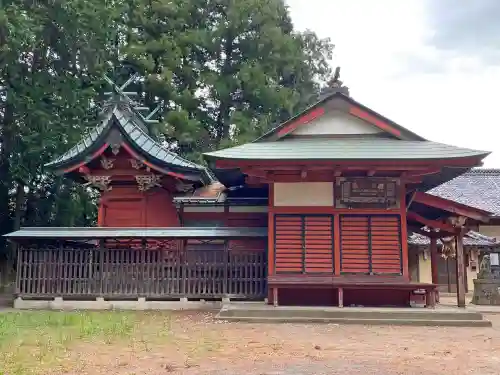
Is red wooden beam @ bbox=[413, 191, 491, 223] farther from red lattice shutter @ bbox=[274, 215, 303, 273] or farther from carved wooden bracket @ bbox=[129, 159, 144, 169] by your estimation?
carved wooden bracket @ bbox=[129, 159, 144, 169]

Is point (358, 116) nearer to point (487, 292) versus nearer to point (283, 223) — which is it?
point (283, 223)

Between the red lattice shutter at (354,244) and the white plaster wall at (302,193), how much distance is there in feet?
2.49

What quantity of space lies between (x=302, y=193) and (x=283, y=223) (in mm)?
928

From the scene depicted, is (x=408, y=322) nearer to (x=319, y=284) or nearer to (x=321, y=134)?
(x=319, y=284)

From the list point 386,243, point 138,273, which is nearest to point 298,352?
point 386,243

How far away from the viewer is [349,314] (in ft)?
38.3

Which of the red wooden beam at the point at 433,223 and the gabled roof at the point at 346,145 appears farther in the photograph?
the red wooden beam at the point at 433,223

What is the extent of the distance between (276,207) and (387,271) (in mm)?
3223

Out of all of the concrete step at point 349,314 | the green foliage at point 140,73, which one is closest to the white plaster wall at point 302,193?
the concrete step at point 349,314

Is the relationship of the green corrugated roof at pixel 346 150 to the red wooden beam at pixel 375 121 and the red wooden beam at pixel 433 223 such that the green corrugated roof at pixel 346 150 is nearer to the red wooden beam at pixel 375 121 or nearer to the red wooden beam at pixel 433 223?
the red wooden beam at pixel 375 121

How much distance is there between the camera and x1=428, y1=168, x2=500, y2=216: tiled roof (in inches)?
1068

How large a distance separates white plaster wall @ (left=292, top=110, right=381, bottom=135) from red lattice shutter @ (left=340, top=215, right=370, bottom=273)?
2.49m

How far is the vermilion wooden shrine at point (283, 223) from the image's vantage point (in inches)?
512

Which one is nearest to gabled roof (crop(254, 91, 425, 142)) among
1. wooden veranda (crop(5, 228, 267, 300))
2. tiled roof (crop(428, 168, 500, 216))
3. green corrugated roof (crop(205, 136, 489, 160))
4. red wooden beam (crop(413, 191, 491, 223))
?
green corrugated roof (crop(205, 136, 489, 160))
